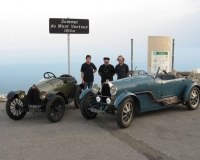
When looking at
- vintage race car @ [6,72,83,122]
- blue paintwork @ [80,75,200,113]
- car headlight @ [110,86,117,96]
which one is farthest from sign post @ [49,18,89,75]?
car headlight @ [110,86,117,96]

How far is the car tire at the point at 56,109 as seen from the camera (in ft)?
18.8

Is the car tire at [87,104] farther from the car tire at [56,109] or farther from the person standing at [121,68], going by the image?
the person standing at [121,68]

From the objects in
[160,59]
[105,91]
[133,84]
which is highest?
[160,59]

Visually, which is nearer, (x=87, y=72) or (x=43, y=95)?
(x=43, y=95)

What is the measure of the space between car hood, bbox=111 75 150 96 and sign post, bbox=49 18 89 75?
476 centimetres

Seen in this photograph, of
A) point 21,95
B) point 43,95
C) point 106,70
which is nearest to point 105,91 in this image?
point 43,95

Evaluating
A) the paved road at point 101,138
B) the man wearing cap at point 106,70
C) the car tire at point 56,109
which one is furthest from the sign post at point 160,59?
the car tire at point 56,109

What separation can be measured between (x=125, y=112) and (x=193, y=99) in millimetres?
3298

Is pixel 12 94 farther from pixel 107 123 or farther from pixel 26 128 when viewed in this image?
pixel 107 123

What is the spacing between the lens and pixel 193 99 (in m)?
7.28

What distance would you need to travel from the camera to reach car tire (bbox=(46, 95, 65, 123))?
5.73 meters

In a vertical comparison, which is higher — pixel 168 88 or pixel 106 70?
pixel 106 70

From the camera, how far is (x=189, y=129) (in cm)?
514

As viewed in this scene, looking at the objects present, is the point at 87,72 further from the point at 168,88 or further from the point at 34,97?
the point at 168,88
